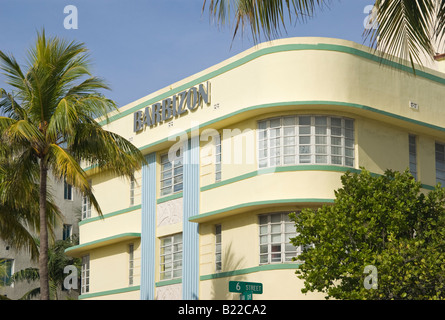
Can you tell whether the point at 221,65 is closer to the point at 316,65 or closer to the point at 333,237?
the point at 316,65

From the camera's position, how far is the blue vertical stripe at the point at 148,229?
3100cm

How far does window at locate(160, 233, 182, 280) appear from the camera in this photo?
30.0m

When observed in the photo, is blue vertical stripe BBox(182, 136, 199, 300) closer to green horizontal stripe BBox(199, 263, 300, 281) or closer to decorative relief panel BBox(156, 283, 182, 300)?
decorative relief panel BBox(156, 283, 182, 300)

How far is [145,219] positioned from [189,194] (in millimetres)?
3090

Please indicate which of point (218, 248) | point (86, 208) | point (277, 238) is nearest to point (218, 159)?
point (218, 248)

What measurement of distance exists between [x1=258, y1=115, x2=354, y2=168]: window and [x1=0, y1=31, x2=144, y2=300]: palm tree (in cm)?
612

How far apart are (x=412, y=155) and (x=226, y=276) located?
8575 mm

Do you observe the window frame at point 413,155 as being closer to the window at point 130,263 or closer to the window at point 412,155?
the window at point 412,155

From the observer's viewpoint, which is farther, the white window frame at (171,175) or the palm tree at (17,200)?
the white window frame at (171,175)

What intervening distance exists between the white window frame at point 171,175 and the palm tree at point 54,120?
7.77 m

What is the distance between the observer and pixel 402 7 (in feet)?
29.7

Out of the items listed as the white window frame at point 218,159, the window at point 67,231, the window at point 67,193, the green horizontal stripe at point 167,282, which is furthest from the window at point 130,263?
the window at point 67,193

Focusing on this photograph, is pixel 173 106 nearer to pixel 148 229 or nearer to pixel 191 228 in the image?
pixel 191 228
